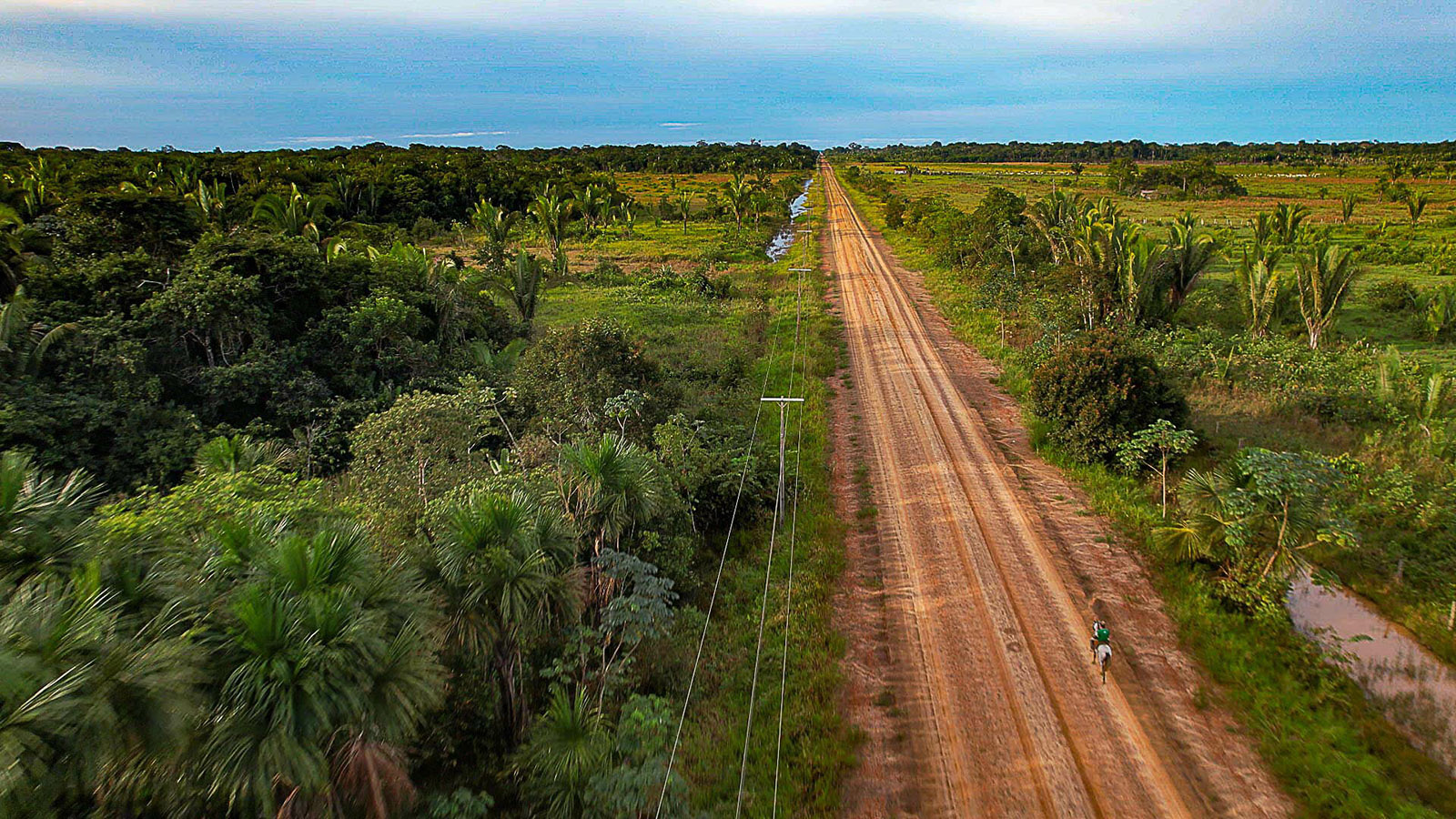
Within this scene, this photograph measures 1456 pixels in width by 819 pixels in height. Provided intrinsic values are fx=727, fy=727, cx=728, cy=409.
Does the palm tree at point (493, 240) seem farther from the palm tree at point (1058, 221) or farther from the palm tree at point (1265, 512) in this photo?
the palm tree at point (1265, 512)

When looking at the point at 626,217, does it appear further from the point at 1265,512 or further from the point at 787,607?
the point at 1265,512

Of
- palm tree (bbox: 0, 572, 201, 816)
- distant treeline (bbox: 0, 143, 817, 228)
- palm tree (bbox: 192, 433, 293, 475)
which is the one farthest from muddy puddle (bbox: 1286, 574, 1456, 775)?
distant treeline (bbox: 0, 143, 817, 228)

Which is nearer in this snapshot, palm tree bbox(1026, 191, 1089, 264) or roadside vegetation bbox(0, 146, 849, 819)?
roadside vegetation bbox(0, 146, 849, 819)

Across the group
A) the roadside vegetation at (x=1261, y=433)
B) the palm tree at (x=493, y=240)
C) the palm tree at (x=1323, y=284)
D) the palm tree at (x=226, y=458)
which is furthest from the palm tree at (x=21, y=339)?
the palm tree at (x=1323, y=284)

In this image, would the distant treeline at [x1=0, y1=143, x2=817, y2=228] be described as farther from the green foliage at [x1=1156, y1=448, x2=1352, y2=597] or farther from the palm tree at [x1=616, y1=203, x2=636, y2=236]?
the green foliage at [x1=1156, y1=448, x2=1352, y2=597]

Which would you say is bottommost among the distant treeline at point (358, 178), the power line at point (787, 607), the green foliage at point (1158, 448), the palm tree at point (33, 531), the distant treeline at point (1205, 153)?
the power line at point (787, 607)

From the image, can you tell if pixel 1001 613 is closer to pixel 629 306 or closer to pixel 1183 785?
pixel 1183 785

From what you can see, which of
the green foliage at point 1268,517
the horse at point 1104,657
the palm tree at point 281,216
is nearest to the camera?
the horse at point 1104,657
